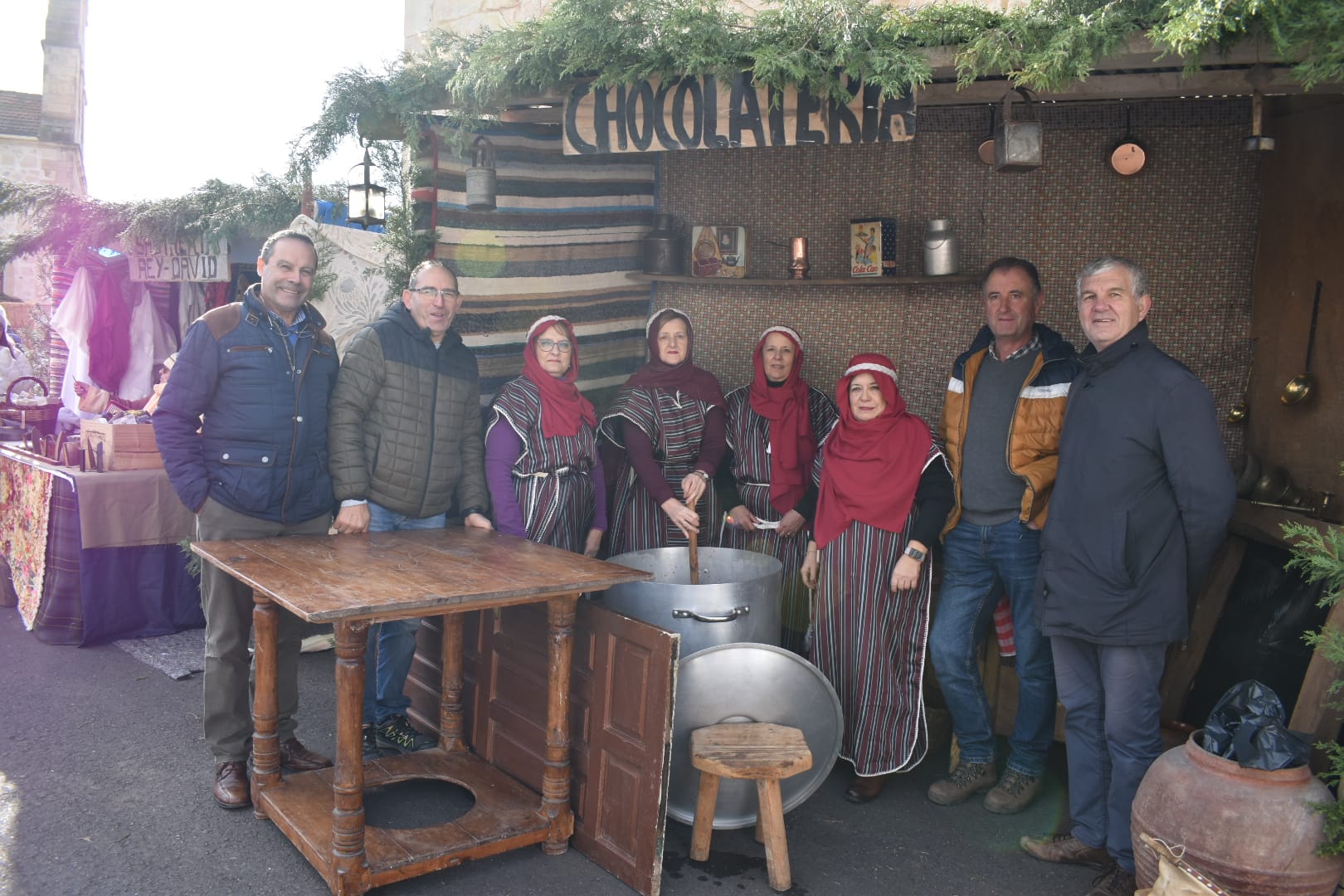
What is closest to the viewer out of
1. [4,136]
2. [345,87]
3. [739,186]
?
[345,87]

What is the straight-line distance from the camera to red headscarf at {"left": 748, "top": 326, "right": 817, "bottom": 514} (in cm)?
458

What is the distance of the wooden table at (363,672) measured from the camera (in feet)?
9.55

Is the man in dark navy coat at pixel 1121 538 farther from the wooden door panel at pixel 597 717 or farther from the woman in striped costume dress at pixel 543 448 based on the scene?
the woman in striped costume dress at pixel 543 448

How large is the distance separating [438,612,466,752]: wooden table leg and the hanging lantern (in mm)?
2150

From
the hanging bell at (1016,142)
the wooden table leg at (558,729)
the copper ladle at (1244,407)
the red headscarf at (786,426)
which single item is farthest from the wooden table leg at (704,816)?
the copper ladle at (1244,407)

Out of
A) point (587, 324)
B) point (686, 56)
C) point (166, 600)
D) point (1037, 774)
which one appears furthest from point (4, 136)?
point (1037, 774)

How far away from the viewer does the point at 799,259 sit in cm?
539

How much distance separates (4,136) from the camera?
20.8 m

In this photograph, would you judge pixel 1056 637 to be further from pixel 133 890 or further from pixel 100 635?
pixel 100 635

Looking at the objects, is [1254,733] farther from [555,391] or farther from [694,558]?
[555,391]

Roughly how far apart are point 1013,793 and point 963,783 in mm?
190

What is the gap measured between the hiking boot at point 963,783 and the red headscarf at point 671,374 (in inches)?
76.3

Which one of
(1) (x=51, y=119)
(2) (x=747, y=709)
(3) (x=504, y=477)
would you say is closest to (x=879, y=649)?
(2) (x=747, y=709)

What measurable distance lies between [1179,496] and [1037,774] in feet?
4.54
